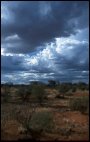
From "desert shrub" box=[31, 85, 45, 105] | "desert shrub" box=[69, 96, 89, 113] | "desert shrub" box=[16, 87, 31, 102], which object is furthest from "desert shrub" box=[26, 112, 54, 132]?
"desert shrub" box=[16, 87, 31, 102]

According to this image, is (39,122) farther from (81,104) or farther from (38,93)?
(38,93)

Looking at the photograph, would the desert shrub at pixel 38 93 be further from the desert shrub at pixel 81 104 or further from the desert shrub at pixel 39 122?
the desert shrub at pixel 39 122

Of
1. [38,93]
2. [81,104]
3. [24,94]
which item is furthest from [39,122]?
[24,94]

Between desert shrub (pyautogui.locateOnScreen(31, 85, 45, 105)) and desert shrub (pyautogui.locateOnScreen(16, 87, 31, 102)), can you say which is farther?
desert shrub (pyautogui.locateOnScreen(16, 87, 31, 102))

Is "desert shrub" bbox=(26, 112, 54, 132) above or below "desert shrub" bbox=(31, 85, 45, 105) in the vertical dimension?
below

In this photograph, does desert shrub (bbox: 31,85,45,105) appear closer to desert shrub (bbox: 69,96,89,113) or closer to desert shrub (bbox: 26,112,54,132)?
desert shrub (bbox: 69,96,89,113)

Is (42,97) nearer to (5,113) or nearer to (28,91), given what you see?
(28,91)

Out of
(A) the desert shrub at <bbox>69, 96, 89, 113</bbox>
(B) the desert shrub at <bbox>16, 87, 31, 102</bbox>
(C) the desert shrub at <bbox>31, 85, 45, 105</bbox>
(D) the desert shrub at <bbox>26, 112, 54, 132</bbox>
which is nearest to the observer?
(D) the desert shrub at <bbox>26, 112, 54, 132</bbox>

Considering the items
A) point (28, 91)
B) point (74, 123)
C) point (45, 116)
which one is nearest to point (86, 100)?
point (74, 123)

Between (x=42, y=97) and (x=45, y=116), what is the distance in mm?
25734

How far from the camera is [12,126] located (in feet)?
74.7

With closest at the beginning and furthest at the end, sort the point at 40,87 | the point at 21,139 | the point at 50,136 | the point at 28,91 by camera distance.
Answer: the point at 21,139 < the point at 50,136 < the point at 40,87 < the point at 28,91

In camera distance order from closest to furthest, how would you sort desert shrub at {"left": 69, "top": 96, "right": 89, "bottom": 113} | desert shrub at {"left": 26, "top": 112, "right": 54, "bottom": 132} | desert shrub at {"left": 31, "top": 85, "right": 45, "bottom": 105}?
desert shrub at {"left": 26, "top": 112, "right": 54, "bottom": 132}, desert shrub at {"left": 69, "top": 96, "right": 89, "bottom": 113}, desert shrub at {"left": 31, "top": 85, "right": 45, "bottom": 105}

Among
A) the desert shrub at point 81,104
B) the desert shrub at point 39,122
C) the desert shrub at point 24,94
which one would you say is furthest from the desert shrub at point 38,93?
the desert shrub at point 39,122
